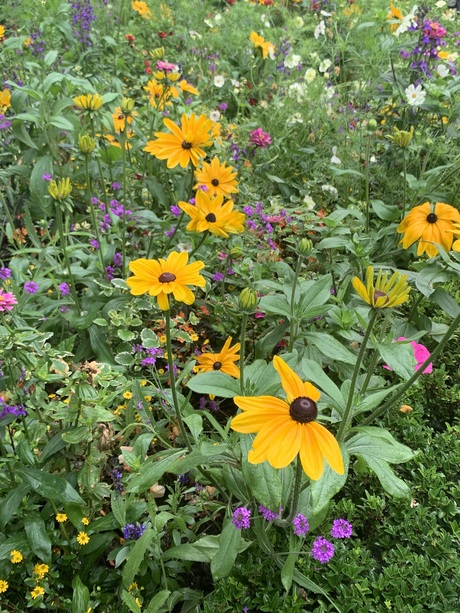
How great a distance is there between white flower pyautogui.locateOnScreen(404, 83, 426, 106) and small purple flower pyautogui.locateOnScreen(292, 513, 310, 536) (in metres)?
1.81

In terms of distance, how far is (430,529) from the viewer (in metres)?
1.17

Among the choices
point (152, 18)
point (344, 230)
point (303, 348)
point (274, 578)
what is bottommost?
point (274, 578)

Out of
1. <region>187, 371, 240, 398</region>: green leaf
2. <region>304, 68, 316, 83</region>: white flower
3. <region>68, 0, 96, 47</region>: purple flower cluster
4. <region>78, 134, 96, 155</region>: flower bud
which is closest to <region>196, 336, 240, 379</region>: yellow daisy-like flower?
<region>187, 371, 240, 398</region>: green leaf

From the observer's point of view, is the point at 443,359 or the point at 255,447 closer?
the point at 255,447

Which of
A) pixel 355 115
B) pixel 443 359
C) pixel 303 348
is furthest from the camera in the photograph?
pixel 355 115

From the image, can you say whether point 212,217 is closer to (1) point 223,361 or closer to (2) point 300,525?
(1) point 223,361

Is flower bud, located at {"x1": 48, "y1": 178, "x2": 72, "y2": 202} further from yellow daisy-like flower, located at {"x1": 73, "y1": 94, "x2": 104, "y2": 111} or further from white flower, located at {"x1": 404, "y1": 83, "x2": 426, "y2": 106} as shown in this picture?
white flower, located at {"x1": 404, "y1": 83, "x2": 426, "y2": 106}

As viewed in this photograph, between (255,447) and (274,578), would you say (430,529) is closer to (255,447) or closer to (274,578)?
(274,578)

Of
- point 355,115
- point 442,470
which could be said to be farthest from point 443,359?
point 355,115

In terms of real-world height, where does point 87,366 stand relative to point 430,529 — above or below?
above

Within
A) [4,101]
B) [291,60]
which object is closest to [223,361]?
[4,101]

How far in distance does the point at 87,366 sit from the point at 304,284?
0.67 m

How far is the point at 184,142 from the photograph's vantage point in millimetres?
1525

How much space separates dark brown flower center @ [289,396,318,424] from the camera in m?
0.73
